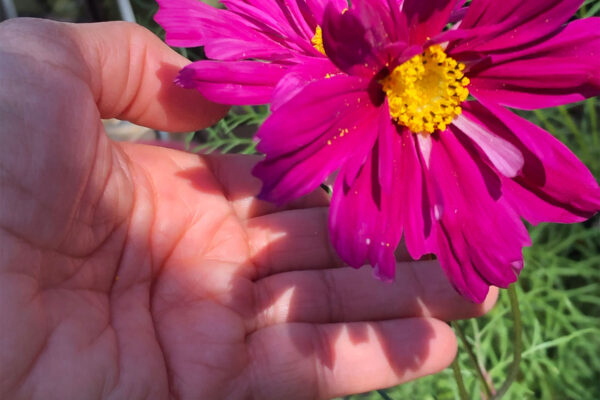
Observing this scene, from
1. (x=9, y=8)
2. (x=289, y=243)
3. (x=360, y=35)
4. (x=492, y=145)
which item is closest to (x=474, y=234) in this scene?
(x=492, y=145)

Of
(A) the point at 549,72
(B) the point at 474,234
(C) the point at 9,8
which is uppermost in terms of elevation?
(A) the point at 549,72

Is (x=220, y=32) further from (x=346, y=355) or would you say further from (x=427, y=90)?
(x=346, y=355)

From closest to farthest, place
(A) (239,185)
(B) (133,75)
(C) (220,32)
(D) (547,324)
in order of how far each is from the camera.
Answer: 1. (C) (220,32)
2. (B) (133,75)
3. (A) (239,185)
4. (D) (547,324)

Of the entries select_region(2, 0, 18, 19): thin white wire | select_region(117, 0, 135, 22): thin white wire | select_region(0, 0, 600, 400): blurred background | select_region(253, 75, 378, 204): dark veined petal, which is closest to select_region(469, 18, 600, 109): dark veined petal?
select_region(253, 75, 378, 204): dark veined petal

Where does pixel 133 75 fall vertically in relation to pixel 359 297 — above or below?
above

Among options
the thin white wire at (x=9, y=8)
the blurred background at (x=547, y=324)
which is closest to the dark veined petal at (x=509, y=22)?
the blurred background at (x=547, y=324)

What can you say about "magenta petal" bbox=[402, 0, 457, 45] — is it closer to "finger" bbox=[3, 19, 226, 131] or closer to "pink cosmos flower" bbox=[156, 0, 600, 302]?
"pink cosmos flower" bbox=[156, 0, 600, 302]
